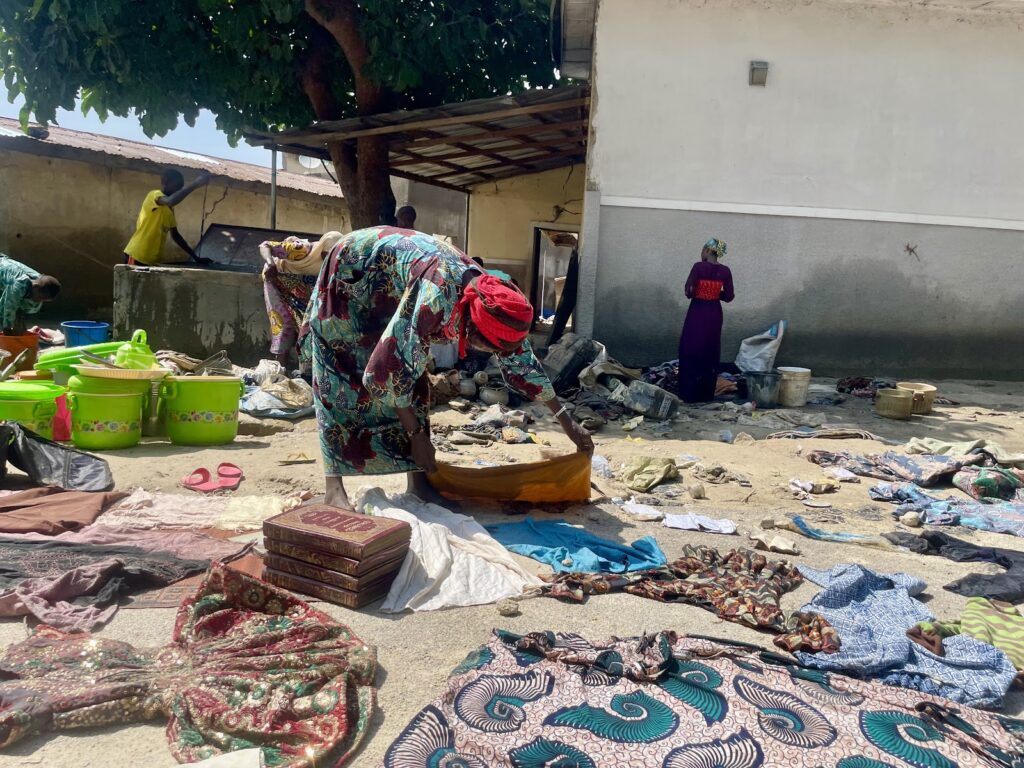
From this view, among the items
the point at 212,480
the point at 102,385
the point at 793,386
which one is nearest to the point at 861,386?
the point at 793,386

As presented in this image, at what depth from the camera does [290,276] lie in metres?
5.20

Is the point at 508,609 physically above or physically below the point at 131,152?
below

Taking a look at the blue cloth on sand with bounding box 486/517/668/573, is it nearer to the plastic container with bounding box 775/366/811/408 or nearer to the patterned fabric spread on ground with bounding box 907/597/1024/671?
the patterned fabric spread on ground with bounding box 907/597/1024/671

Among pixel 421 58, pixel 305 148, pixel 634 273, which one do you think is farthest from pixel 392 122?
pixel 634 273

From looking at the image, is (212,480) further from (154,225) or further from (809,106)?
(809,106)

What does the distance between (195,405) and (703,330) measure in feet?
16.2

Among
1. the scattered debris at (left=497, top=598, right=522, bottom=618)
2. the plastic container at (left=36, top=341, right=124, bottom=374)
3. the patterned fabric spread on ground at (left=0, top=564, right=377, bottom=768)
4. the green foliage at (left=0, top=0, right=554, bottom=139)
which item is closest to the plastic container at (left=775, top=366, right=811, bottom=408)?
the green foliage at (left=0, top=0, right=554, bottom=139)

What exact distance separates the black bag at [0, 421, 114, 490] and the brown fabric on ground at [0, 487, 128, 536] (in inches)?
4.4

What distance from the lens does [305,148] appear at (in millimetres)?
9961

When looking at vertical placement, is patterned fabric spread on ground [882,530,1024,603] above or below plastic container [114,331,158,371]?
below

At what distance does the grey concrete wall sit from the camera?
8.73 meters

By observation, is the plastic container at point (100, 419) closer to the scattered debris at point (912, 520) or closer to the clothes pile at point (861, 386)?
the scattered debris at point (912, 520)

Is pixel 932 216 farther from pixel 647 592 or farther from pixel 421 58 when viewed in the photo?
pixel 647 592

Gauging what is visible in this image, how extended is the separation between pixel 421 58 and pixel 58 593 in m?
7.59
